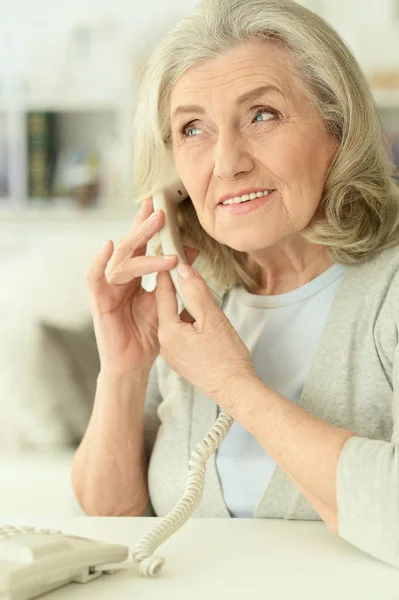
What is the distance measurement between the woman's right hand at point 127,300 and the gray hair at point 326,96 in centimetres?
18

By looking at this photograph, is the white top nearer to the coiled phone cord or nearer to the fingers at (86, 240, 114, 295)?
the coiled phone cord

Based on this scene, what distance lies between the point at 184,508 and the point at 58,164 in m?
3.04

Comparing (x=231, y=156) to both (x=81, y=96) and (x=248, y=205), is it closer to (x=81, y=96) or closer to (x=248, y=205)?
(x=248, y=205)

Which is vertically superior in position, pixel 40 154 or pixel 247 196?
pixel 40 154

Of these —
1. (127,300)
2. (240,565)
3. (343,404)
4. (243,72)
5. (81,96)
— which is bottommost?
(240,565)

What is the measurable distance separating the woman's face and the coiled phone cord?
0.28 m

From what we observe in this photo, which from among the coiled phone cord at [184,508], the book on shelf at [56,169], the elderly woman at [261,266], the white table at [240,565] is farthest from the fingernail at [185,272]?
the book on shelf at [56,169]

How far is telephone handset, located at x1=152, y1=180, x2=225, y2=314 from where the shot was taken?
1379 millimetres

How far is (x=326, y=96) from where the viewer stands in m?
1.29

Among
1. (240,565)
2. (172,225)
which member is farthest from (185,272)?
(240,565)

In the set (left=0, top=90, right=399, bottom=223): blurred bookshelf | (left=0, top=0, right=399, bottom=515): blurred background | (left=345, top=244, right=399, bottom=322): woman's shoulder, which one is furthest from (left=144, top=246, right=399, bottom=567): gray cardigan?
(left=0, top=90, right=399, bottom=223): blurred bookshelf

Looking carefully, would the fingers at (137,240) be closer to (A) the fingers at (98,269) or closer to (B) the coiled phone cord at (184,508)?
(A) the fingers at (98,269)

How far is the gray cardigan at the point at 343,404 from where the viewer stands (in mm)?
1115

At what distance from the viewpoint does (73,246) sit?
2.32 metres
